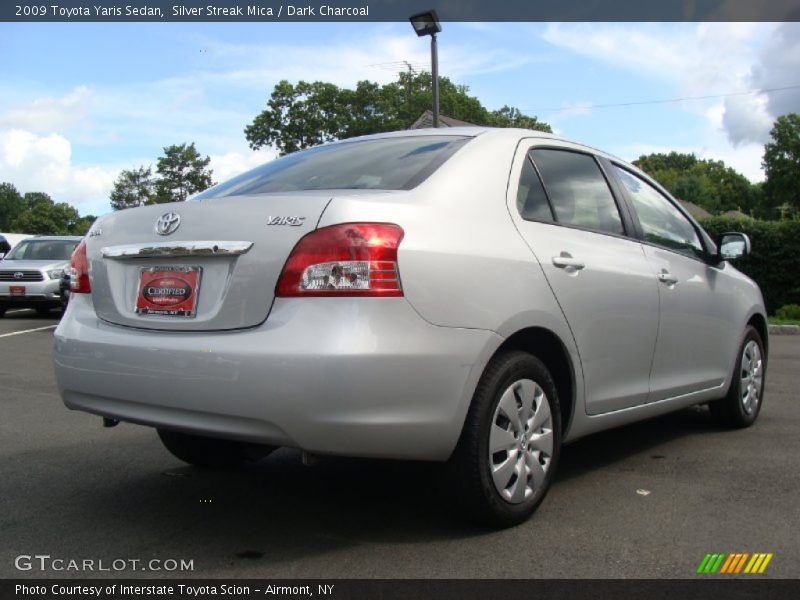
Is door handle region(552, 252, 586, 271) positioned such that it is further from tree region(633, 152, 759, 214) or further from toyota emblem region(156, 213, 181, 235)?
tree region(633, 152, 759, 214)

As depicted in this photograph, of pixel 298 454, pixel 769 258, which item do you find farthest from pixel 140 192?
pixel 298 454

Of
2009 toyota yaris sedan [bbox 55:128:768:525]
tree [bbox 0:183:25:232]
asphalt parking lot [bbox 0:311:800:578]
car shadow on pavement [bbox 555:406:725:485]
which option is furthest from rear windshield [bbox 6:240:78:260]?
tree [bbox 0:183:25:232]

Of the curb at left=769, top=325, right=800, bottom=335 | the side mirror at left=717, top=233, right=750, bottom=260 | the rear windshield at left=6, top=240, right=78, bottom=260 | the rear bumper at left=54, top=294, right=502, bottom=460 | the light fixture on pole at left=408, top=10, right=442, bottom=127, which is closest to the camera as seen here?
the rear bumper at left=54, top=294, right=502, bottom=460

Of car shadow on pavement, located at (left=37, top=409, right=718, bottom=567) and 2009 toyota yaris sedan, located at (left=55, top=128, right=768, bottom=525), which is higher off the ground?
2009 toyota yaris sedan, located at (left=55, top=128, right=768, bottom=525)

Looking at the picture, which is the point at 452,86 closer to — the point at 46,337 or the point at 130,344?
the point at 46,337

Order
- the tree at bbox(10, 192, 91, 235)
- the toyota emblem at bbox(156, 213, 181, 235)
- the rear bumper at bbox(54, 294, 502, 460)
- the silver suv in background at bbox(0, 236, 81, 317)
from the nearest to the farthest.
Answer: the rear bumper at bbox(54, 294, 502, 460) < the toyota emblem at bbox(156, 213, 181, 235) < the silver suv in background at bbox(0, 236, 81, 317) < the tree at bbox(10, 192, 91, 235)

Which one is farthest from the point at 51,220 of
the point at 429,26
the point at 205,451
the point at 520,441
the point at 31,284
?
the point at 520,441

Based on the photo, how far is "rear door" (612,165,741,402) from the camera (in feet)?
14.3

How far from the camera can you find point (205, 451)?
4164mm

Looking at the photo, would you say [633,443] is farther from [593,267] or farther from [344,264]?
[344,264]

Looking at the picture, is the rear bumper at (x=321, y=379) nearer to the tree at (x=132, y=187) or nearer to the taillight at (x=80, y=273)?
the taillight at (x=80, y=273)

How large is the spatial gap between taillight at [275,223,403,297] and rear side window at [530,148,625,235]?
1.24m

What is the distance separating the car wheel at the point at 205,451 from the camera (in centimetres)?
409

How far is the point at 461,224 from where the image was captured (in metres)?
3.18
